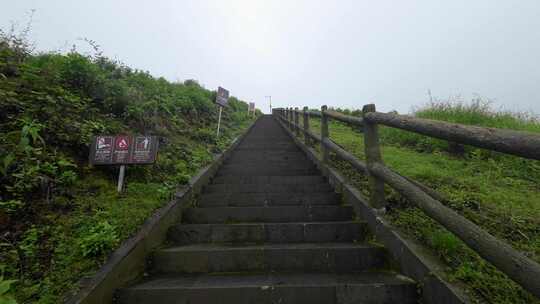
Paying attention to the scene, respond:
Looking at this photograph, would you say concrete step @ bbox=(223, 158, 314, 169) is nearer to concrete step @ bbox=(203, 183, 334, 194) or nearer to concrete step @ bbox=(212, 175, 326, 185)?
concrete step @ bbox=(212, 175, 326, 185)

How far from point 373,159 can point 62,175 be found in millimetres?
3262

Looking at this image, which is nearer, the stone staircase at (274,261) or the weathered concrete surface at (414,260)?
the weathered concrete surface at (414,260)

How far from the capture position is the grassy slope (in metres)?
1.61

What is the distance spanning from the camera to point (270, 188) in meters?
3.96

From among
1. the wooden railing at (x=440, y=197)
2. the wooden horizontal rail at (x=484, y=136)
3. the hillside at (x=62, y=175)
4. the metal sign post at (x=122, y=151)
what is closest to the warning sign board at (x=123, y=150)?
the metal sign post at (x=122, y=151)

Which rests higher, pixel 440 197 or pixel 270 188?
pixel 440 197

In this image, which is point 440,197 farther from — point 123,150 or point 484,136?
point 123,150

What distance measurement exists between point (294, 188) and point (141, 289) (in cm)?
239

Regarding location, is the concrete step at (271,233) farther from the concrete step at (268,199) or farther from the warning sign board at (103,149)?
the warning sign board at (103,149)

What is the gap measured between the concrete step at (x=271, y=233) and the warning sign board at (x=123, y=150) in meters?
0.96

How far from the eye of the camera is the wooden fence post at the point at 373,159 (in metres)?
2.57

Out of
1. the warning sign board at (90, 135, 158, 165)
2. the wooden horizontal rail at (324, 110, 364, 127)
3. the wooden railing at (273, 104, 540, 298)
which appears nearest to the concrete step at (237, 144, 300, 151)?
the wooden horizontal rail at (324, 110, 364, 127)

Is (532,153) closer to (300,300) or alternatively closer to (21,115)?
(300,300)

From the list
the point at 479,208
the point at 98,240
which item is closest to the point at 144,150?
the point at 98,240
